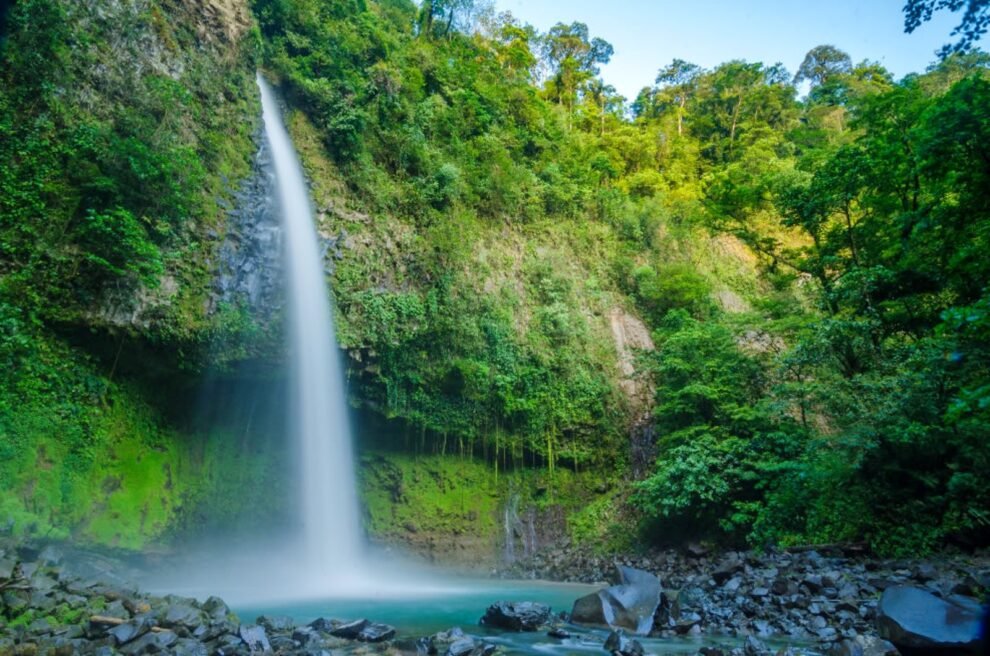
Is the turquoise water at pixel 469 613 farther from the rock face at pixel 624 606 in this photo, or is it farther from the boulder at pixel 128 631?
the boulder at pixel 128 631

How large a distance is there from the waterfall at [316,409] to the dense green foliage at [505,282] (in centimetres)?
60

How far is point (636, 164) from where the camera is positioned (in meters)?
27.3

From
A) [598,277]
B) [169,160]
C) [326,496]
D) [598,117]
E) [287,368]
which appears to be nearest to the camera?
[169,160]

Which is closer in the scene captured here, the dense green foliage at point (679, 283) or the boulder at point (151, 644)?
the boulder at point (151, 644)

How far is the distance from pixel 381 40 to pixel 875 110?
46.6ft

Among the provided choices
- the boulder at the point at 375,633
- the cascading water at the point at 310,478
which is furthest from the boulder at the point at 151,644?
the cascading water at the point at 310,478

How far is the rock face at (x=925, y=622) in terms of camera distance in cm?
427

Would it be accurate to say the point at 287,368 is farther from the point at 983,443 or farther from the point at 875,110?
the point at 875,110

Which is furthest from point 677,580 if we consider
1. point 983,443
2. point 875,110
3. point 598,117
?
point 598,117

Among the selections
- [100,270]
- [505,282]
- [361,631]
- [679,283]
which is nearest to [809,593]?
[361,631]

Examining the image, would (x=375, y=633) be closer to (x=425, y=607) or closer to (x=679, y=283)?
(x=425, y=607)

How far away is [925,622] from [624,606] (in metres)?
3.42

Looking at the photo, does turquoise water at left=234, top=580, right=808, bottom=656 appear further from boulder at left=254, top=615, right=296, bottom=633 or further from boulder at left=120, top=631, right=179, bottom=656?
boulder at left=120, top=631, right=179, bottom=656

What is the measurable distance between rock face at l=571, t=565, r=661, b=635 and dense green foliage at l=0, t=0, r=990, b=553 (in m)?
4.38
